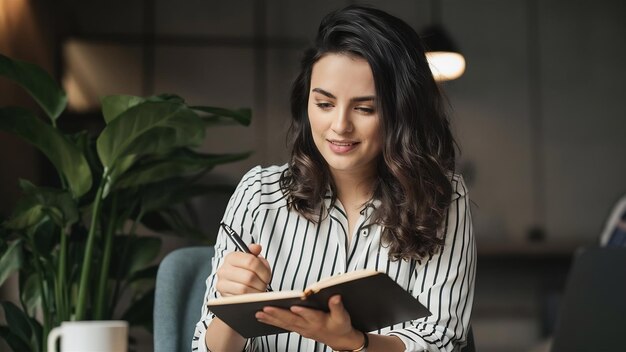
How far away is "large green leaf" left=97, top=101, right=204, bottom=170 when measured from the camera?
6.86 ft

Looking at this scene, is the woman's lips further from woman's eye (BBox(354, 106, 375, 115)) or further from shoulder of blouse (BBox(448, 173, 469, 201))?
shoulder of blouse (BBox(448, 173, 469, 201))

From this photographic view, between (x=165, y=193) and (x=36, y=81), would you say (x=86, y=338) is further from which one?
(x=165, y=193)

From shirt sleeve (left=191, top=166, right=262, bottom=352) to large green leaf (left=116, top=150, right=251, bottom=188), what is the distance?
2.33ft

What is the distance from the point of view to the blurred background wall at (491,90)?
14.1 ft

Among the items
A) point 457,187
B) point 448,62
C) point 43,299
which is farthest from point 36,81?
point 448,62

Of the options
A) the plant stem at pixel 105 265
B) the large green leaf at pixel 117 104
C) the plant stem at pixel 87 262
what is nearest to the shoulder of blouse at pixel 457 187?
the large green leaf at pixel 117 104

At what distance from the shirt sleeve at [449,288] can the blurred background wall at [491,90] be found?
267cm

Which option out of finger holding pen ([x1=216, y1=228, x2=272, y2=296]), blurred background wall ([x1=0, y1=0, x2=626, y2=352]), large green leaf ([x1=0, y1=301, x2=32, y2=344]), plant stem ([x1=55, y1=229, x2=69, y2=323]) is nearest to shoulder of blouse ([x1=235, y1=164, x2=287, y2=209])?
finger holding pen ([x1=216, y1=228, x2=272, y2=296])

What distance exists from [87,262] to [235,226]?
0.84 m

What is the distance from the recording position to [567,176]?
484cm

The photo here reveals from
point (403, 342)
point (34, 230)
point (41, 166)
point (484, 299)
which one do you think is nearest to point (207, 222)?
point (41, 166)

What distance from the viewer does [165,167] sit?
2.38m

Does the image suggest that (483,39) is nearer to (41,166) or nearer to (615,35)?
(615,35)

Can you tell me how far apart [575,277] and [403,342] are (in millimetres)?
310
